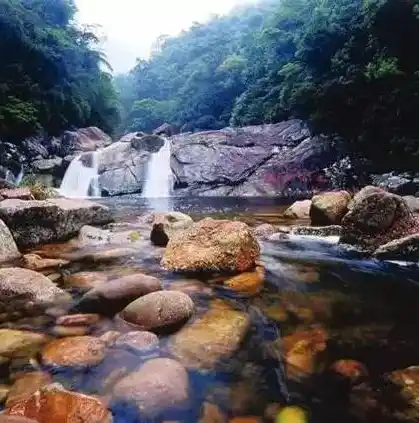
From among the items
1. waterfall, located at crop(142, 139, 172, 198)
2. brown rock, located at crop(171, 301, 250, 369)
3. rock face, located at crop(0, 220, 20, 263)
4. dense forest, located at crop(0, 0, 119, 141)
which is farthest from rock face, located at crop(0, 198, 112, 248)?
dense forest, located at crop(0, 0, 119, 141)

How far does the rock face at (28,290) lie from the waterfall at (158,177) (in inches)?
574

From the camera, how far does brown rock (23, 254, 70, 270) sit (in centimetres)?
476

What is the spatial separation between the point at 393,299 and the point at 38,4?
1205 inches

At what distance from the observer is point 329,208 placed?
8008 millimetres

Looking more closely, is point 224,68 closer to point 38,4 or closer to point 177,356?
point 38,4

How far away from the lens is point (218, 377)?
8.00 feet

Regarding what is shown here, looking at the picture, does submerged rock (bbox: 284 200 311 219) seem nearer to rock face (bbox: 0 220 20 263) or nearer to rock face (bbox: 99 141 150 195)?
rock face (bbox: 0 220 20 263)

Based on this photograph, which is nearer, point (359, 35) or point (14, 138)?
point (359, 35)

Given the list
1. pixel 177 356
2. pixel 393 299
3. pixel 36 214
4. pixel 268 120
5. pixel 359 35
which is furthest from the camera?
pixel 268 120

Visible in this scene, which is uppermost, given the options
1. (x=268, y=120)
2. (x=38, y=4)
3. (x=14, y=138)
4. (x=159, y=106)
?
(x=38, y=4)

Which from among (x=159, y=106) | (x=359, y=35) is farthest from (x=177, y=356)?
(x=159, y=106)

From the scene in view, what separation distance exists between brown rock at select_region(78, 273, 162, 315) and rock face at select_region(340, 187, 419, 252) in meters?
3.60

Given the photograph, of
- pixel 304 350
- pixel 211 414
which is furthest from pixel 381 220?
pixel 211 414

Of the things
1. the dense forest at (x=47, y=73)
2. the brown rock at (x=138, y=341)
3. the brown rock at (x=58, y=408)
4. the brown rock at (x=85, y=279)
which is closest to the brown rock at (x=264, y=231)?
the brown rock at (x=85, y=279)
